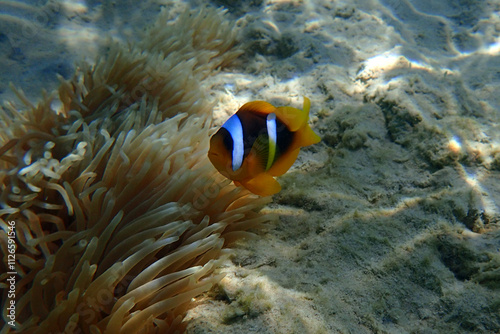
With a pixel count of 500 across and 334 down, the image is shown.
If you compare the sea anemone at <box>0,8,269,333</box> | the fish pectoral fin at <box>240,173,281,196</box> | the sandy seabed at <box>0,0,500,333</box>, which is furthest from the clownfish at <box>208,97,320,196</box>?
the sandy seabed at <box>0,0,500,333</box>

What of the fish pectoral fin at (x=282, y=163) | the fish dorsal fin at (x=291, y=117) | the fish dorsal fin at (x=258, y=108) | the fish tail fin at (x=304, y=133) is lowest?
the fish pectoral fin at (x=282, y=163)

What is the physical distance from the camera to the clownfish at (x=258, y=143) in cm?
133

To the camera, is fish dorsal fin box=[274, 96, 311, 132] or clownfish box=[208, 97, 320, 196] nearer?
clownfish box=[208, 97, 320, 196]

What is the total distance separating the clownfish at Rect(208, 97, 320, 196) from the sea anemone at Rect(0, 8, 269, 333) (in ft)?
1.13

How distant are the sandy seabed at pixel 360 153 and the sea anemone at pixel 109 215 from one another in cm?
19

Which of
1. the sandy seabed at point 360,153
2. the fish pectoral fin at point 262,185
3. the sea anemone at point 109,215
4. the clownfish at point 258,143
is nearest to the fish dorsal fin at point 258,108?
the clownfish at point 258,143

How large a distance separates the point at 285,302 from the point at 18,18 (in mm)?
3826

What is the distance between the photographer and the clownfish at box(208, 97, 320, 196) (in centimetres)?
133

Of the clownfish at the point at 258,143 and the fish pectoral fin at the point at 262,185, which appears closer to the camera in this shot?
the clownfish at the point at 258,143

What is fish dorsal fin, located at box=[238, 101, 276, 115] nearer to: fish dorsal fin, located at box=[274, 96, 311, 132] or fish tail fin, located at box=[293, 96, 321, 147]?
fish dorsal fin, located at box=[274, 96, 311, 132]

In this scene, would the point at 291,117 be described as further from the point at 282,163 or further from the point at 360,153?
the point at 360,153

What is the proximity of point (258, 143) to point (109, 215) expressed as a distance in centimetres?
79

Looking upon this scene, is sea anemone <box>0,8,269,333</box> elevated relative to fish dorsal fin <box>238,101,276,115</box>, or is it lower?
lower

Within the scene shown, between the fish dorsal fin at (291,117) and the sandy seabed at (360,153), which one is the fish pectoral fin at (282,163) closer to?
the fish dorsal fin at (291,117)
